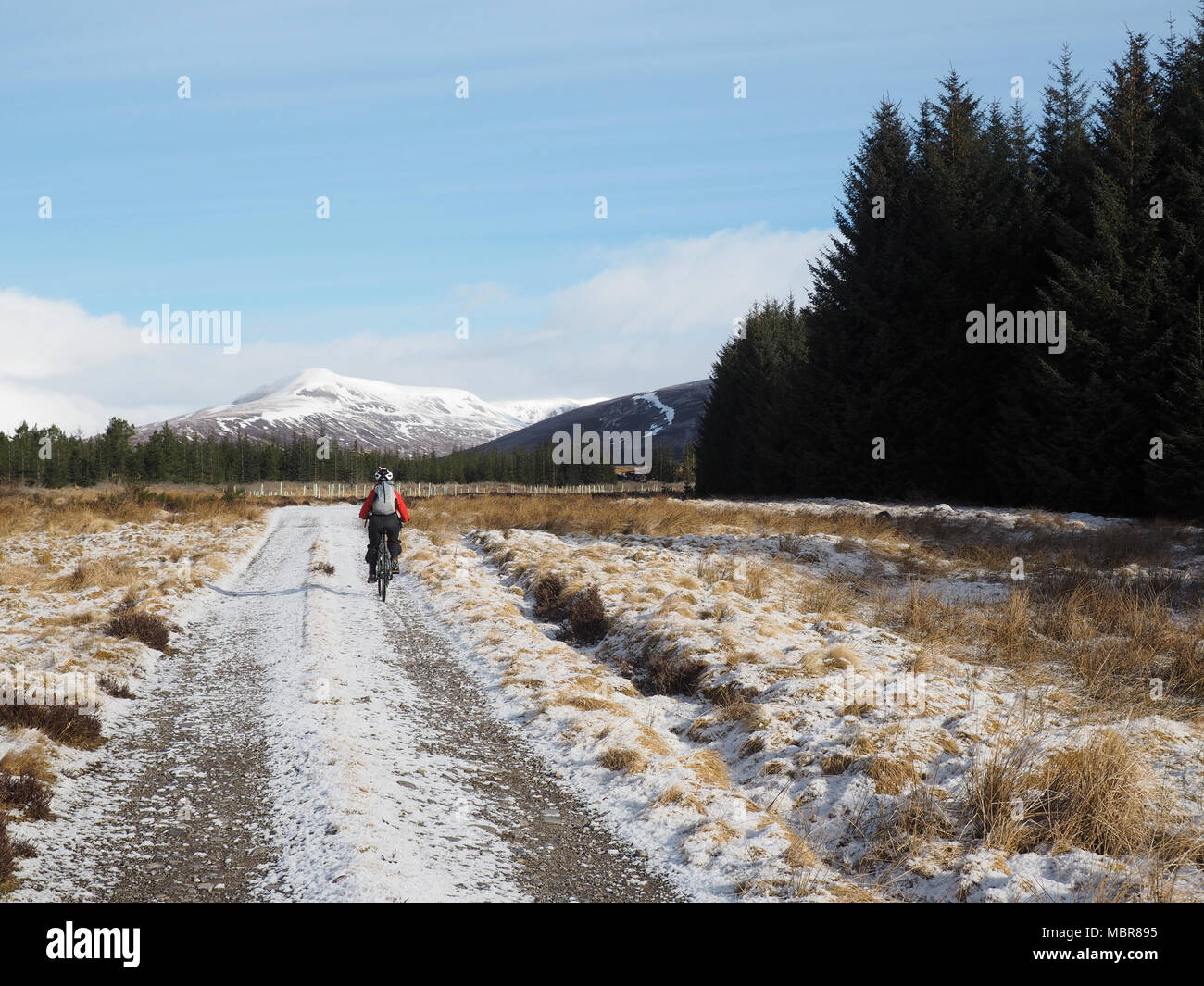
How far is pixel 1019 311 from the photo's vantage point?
28.0m

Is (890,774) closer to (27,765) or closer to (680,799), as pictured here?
(680,799)

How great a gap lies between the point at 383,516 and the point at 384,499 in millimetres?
383

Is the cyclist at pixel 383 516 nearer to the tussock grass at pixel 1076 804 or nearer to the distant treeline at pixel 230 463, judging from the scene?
the tussock grass at pixel 1076 804

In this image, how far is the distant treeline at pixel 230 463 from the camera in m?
89.9

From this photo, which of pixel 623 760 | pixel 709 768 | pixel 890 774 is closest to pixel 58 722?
pixel 623 760

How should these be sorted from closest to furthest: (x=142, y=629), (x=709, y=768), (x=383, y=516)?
(x=709, y=768)
(x=142, y=629)
(x=383, y=516)

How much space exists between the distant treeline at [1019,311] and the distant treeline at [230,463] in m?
42.3

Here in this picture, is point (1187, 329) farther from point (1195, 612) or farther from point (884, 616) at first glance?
point (884, 616)

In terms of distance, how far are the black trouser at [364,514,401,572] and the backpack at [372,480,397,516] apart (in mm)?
118

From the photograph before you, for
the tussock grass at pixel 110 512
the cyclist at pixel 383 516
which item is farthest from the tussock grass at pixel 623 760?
the tussock grass at pixel 110 512

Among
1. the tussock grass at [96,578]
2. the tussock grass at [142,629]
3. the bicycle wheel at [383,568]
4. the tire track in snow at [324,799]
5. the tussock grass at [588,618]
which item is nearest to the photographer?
the tire track in snow at [324,799]

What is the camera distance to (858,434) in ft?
104

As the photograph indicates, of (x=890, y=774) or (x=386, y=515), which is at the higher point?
(x=386, y=515)
